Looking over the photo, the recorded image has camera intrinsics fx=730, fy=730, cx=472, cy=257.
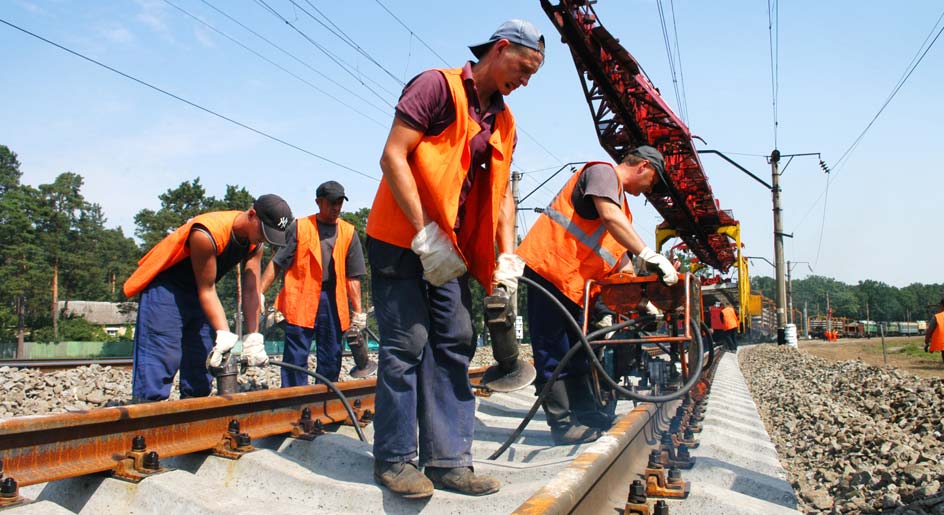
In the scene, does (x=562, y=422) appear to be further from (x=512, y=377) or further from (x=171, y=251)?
(x=171, y=251)

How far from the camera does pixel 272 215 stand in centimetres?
373

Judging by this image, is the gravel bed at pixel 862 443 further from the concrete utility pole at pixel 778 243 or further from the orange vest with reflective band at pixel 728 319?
the concrete utility pole at pixel 778 243

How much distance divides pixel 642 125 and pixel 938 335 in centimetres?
754

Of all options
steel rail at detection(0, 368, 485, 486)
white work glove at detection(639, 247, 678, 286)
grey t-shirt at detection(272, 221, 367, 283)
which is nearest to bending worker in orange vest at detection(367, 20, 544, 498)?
steel rail at detection(0, 368, 485, 486)

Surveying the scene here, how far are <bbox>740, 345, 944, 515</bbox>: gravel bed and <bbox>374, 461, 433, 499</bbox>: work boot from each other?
1683mm

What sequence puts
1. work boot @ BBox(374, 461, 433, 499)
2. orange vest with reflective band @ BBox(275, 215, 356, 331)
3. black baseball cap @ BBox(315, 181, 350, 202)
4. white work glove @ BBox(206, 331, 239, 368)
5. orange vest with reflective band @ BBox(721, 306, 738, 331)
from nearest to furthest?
1. work boot @ BBox(374, 461, 433, 499)
2. white work glove @ BBox(206, 331, 239, 368)
3. orange vest with reflective band @ BBox(275, 215, 356, 331)
4. black baseball cap @ BBox(315, 181, 350, 202)
5. orange vest with reflective band @ BBox(721, 306, 738, 331)

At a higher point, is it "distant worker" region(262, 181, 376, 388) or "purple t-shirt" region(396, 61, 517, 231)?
"purple t-shirt" region(396, 61, 517, 231)

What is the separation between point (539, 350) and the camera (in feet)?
13.9

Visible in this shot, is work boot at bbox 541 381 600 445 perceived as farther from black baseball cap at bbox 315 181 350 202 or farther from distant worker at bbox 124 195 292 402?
black baseball cap at bbox 315 181 350 202

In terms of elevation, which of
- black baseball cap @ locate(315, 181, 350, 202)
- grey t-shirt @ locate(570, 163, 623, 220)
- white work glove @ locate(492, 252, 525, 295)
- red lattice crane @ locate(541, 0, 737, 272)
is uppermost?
red lattice crane @ locate(541, 0, 737, 272)

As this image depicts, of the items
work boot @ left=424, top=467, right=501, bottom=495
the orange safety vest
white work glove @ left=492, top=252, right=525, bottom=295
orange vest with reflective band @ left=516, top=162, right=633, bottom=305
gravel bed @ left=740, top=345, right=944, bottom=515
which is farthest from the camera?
the orange safety vest

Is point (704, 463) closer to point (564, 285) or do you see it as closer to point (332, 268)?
point (564, 285)

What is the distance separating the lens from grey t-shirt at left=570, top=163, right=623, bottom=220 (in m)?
3.96

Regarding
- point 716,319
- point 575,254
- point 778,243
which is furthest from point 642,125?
point 575,254
